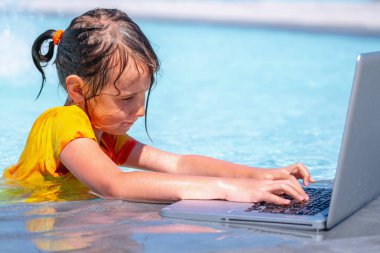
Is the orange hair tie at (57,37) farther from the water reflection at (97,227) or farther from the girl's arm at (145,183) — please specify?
the water reflection at (97,227)

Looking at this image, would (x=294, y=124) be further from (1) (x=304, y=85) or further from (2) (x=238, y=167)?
(2) (x=238, y=167)

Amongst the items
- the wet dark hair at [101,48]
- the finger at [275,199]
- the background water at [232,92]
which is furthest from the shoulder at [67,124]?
the background water at [232,92]

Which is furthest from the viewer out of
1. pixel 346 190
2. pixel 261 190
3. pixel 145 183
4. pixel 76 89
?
pixel 76 89

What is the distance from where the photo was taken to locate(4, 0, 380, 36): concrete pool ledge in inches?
389

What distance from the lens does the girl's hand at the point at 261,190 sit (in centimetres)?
253

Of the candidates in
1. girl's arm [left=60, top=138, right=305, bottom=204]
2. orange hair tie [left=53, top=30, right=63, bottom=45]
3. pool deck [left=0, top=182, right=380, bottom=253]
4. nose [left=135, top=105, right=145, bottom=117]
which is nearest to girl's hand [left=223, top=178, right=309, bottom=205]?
girl's arm [left=60, top=138, right=305, bottom=204]

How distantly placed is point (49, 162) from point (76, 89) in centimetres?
29

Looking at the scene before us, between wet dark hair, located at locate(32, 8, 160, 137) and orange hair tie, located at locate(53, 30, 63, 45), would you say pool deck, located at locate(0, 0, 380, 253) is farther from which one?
orange hair tie, located at locate(53, 30, 63, 45)

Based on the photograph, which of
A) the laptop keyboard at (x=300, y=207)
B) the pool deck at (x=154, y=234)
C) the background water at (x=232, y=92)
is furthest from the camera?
the background water at (x=232, y=92)

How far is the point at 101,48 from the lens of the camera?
2.89m

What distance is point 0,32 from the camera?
779 cm

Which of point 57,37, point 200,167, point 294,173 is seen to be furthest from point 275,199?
point 57,37

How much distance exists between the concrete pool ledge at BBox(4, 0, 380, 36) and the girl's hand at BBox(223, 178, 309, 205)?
6995mm

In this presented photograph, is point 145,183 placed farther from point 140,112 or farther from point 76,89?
point 76,89
